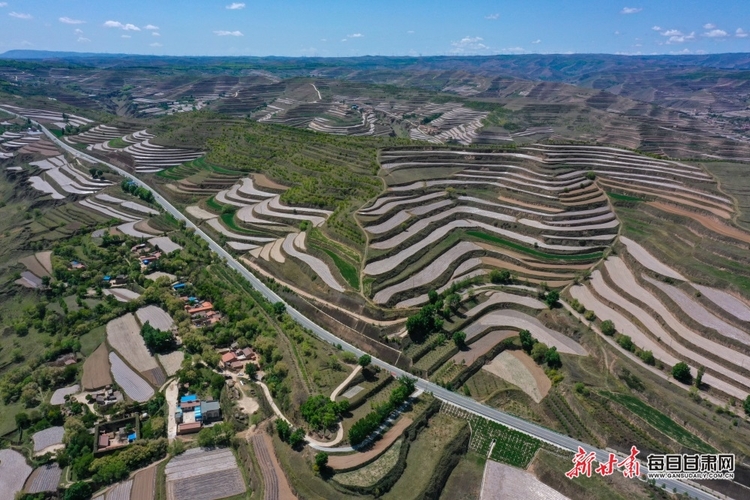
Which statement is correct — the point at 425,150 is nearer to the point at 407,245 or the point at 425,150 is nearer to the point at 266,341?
the point at 407,245

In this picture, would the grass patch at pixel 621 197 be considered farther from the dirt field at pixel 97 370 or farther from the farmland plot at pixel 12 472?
the farmland plot at pixel 12 472

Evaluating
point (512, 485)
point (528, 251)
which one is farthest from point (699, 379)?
point (528, 251)

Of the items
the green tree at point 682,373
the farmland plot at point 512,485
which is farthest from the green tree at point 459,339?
the green tree at point 682,373

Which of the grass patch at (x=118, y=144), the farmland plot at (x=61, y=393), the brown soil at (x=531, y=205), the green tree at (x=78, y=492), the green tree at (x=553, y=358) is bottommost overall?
the green tree at (x=78, y=492)

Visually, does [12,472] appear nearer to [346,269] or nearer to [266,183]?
[346,269]

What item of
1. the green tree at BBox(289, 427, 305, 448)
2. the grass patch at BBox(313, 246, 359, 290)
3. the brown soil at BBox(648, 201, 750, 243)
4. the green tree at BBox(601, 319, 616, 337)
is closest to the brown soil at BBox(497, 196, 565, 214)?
the brown soil at BBox(648, 201, 750, 243)
